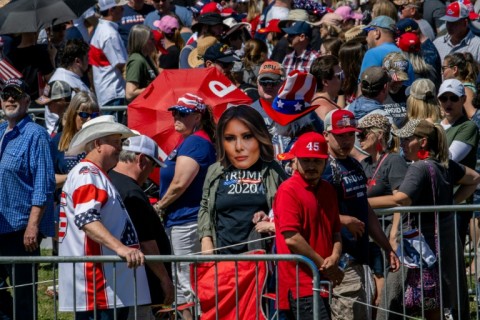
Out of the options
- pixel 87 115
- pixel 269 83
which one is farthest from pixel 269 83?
pixel 87 115

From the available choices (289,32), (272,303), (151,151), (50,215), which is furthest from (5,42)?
(272,303)

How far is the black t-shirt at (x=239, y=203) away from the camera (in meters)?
8.55

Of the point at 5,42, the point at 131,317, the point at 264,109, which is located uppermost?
the point at 5,42

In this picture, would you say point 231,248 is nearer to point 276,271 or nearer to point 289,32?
point 276,271

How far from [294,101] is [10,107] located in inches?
91.0

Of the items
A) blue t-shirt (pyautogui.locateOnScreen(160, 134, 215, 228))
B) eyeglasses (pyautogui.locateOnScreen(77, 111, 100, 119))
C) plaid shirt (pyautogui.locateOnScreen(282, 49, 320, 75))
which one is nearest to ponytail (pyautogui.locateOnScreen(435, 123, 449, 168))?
blue t-shirt (pyautogui.locateOnScreen(160, 134, 215, 228))

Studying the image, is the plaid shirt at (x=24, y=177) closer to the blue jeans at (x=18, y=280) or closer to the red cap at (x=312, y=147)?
the blue jeans at (x=18, y=280)

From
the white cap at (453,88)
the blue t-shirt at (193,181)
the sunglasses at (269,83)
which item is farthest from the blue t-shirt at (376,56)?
the blue t-shirt at (193,181)

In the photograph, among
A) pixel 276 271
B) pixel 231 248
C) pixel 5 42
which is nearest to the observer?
pixel 276 271

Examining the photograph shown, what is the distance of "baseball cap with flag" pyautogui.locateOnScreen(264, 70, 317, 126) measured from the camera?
9086 mm

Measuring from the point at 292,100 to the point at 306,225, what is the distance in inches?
54.9

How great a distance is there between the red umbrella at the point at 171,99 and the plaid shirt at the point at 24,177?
1502 millimetres

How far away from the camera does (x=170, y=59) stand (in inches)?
618

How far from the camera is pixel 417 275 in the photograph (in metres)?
9.47
